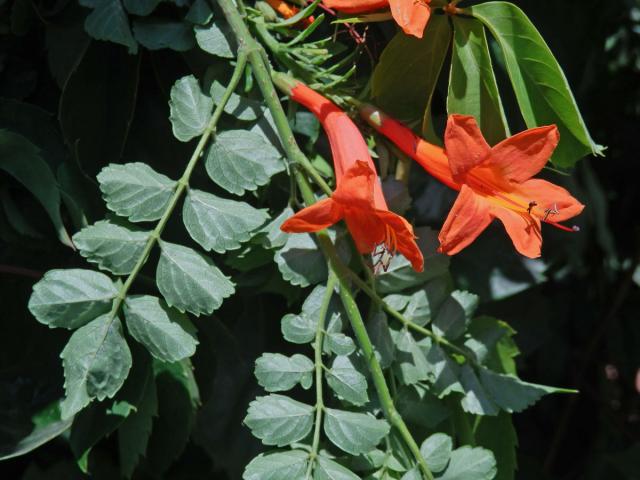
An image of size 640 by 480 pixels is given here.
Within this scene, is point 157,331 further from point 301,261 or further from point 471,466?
point 471,466

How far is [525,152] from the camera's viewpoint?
614 millimetres

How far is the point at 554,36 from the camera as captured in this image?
997 mm

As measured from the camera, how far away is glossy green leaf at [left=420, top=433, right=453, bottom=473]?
2.12 feet

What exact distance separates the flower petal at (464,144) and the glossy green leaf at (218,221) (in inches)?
5.5

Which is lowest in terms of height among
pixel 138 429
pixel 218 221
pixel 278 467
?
pixel 138 429

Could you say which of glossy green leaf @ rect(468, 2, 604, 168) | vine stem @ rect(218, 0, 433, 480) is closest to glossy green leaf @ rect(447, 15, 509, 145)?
glossy green leaf @ rect(468, 2, 604, 168)

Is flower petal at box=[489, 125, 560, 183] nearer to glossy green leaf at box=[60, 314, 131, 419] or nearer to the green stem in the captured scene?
the green stem

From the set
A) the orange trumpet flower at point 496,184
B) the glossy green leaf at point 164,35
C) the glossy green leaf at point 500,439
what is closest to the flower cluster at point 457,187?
the orange trumpet flower at point 496,184

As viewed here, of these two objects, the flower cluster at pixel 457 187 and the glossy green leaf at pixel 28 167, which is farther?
the glossy green leaf at pixel 28 167

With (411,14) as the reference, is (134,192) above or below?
below

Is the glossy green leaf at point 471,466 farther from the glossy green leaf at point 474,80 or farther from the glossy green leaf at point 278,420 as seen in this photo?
the glossy green leaf at point 474,80

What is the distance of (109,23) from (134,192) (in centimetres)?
16

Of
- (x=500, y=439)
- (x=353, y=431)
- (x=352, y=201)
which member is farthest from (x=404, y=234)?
(x=500, y=439)

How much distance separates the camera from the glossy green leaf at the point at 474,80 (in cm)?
65
